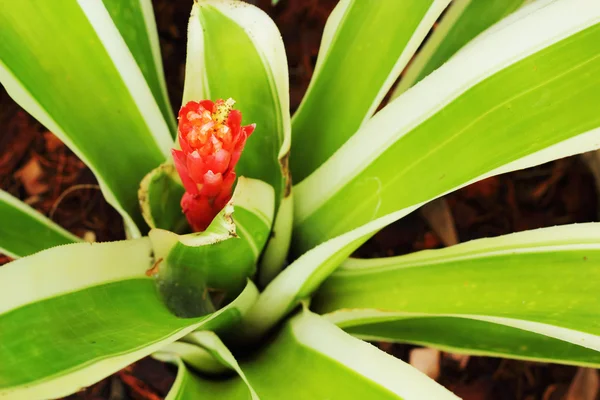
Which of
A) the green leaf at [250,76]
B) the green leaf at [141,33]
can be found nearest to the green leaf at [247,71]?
the green leaf at [250,76]

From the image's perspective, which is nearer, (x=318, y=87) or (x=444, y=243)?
(x=318, y=87)

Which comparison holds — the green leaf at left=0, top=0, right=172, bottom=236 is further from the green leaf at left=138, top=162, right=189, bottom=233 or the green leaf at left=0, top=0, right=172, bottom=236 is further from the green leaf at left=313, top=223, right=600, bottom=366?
the green leaf at left=313, top=223, right=600, bottom=366

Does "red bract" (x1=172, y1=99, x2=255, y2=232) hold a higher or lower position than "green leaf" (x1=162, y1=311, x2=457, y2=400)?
higher

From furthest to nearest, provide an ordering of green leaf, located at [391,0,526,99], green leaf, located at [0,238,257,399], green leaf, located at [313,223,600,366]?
green leaf, located at [391,0,526,99]
green leaf, located at [313,223,600,366]
green leaf, located at [0,238,257,399]

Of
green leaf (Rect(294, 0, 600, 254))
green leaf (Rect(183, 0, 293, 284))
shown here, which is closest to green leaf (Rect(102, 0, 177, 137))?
green leaf (Rect(183, 0, 293, 284))

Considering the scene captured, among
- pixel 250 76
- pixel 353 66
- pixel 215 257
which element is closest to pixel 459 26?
pixel 353 66

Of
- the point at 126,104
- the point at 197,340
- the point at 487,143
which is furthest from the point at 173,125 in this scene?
the point at 487,143

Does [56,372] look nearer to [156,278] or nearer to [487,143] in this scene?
[156,278]
